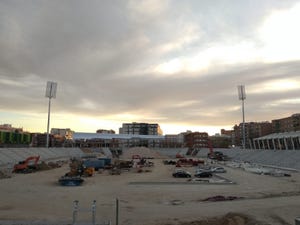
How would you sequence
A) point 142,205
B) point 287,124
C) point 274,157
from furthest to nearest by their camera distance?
1. point 287,124
2. point 274,157
3. point 142,205

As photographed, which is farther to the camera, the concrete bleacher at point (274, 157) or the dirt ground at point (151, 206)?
the concrete bleacher at point (274, 157)

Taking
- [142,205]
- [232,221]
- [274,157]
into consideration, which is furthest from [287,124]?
[232,221]

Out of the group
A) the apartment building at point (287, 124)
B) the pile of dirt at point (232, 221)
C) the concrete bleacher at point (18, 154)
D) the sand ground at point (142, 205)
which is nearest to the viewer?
the pile of dirt at point (232, 221)

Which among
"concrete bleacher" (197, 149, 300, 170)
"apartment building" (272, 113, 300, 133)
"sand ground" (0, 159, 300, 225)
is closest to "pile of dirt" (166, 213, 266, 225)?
"sand ground" (0, 159, 300, 225)

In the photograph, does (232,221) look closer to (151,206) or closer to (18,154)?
(151,206)

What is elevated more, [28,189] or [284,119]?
[284,119]

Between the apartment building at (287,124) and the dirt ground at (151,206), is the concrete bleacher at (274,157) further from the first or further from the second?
the apartment building at (287,124)

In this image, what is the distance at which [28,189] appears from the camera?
35.4 meters

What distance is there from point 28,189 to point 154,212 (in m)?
18.9

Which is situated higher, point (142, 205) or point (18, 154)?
point (18, 154)

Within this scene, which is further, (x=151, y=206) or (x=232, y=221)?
(x=151, y=206)

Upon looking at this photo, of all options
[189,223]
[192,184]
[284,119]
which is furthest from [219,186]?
[284,119]

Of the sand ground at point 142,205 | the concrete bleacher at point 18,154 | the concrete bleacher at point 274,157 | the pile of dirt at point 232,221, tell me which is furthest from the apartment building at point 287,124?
the pile of dirt at point 232,221

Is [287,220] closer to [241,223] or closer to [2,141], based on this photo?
[241,223]
